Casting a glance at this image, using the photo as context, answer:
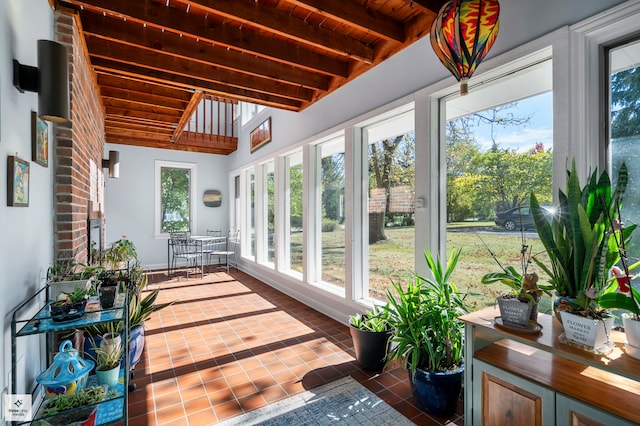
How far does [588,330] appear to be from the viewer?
1228 millimetres

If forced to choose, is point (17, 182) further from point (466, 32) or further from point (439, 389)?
point (439, 389)

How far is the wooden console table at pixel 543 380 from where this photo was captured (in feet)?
3.75

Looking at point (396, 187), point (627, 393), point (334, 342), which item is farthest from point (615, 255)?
point (334, 342)

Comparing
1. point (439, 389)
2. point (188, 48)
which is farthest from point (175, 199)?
point (439, 389)

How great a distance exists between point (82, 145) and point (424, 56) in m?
3.08

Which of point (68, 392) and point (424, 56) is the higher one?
point (424, 56)

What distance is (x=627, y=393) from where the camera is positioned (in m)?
1.21

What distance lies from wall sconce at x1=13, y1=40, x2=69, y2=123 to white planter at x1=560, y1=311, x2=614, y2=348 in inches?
104

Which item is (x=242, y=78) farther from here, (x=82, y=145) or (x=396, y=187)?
(x=396, y=187)

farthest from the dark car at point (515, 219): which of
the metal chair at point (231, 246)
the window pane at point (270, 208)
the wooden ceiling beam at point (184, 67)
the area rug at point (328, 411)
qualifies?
the metal chair at point (231, 246)

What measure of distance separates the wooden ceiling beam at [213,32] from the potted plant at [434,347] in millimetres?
2522

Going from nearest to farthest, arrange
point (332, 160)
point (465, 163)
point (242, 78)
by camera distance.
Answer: point (465, 163) < point (242, 78) < point (332, 160)

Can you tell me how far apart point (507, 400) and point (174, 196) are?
24.4 ft

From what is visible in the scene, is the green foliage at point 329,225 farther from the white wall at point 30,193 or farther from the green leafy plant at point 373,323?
the white wall at point 30,193
